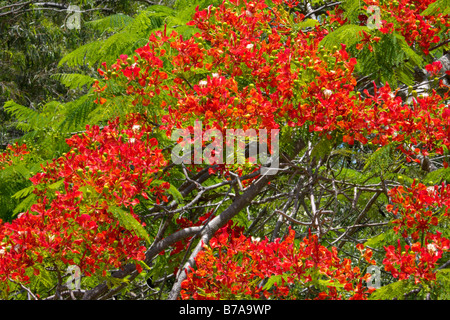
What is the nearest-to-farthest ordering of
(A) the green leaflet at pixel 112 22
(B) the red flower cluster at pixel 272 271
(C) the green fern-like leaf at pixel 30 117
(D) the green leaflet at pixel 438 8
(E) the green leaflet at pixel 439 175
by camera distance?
(B) the red flower cluster at pixel 272 271 → (E) the green leaflet at pixel 439 175 → (D) the green leaflet at pixel 438 8 → (C) the green fern-like leaf at pixel 30 117 → (A) the green leaflet at pixel 112 22

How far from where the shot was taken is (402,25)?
313 cm

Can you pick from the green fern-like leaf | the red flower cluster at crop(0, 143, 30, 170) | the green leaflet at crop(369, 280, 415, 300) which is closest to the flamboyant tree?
the green leaflet at crop(369, 280, 415, 300)

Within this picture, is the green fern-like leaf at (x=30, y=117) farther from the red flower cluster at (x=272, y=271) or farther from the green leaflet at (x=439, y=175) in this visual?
the green leaflet at (x=439, y=175)

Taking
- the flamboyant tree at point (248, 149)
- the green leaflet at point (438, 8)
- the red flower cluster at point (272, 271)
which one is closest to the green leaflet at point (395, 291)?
the flamboyant tree at point (248, 149)

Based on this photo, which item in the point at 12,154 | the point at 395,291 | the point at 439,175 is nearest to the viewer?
the point at 395,291

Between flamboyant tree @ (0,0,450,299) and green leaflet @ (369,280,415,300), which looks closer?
green leaflet @ (369,280,415,300)

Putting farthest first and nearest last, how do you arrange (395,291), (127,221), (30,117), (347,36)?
1. (30,117)
2. (347,36)
3. (127,221)
4. (395,291)

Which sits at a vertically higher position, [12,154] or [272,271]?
[272,271]

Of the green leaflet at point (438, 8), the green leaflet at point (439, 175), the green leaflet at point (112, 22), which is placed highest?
the green leaflet at point (438, 8)

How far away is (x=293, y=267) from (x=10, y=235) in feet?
4.32

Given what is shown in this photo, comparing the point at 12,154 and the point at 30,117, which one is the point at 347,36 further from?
the point at 30,117

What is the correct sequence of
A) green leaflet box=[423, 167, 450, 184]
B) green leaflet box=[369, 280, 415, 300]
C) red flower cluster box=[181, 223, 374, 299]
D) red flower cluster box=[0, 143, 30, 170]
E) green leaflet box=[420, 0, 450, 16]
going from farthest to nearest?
1. red flower cluster box=[0, 143, 30, 170]
2. green leaflet box=[420, 0, 450, 16]
3. green leaflet box=[423, 167, 450, 184]
4. red flower cluster box=[181, 223, 374, 299]
5. green leaflet box=[369, 280, 415, 300]

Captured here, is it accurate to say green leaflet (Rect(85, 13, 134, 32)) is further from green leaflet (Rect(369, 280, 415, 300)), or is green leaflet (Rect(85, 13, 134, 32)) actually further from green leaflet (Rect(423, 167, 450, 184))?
green leaflet (Rect(369, 280, 415, 300))

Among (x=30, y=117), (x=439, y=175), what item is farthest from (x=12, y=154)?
(x=439, y=175)
